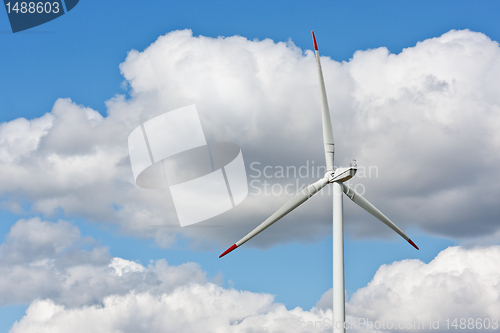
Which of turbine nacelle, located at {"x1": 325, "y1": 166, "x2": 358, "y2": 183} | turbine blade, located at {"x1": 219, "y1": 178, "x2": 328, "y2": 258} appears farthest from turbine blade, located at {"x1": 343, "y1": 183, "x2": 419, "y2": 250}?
turbine blade, located at {"x1": 219, "y1": 178, "x2": 328, "y2": 258}

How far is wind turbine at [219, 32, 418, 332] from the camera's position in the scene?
55969 mm

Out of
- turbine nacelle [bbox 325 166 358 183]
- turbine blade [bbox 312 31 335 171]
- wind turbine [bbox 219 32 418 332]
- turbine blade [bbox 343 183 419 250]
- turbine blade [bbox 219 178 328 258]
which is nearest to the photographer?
wind turbine [bbox 219 32 418 332]

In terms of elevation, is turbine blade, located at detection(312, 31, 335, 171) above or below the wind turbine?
above

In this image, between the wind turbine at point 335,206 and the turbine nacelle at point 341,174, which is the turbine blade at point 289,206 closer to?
the wind turbine at point 335,206

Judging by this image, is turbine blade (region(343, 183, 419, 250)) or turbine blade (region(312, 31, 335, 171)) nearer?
turbine blade (region(343, 183, 419, 250))

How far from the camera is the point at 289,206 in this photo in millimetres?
60812

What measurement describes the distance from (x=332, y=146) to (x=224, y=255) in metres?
17.6

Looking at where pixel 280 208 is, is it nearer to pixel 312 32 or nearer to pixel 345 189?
pixel 345 189

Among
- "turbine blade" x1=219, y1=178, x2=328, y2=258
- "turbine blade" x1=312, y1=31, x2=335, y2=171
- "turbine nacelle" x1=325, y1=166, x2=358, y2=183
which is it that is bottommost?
"turbine blade" x1=219, y1=178, x2=328, y2=258

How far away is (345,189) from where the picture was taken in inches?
2387

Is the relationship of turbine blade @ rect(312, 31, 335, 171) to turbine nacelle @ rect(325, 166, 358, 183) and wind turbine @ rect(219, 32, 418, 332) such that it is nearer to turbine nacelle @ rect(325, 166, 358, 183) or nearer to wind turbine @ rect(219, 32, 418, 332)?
wind turbine @ rect(219, 32, 418, 332)

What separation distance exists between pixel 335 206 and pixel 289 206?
5288 mm

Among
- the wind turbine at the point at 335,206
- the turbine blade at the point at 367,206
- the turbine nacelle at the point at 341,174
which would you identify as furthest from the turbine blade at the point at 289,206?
the turbine blade at the point at 367,206

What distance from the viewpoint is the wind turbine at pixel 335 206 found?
184ft
